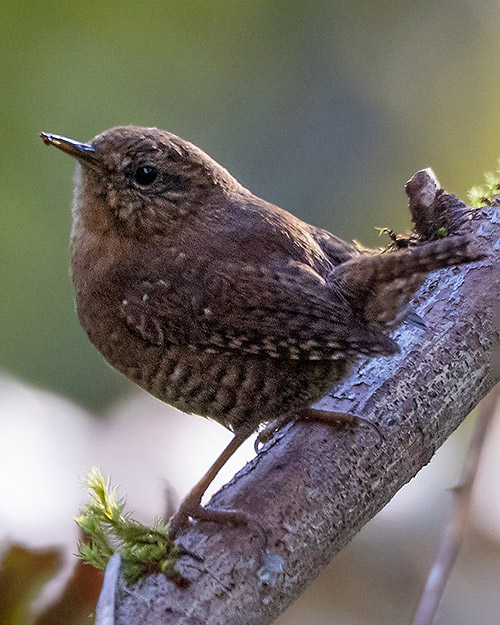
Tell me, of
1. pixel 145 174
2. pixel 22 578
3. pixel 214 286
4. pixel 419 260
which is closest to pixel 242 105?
pixel 145 174

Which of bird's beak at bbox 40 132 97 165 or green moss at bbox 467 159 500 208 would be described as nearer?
bird's beak at bbox 40 132 97 165

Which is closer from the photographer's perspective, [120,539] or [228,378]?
[120,539]

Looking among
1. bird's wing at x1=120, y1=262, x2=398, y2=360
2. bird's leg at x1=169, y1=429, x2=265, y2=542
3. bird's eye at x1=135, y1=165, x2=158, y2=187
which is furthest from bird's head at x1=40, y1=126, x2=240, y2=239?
bird's leg at x1=169, y1=429, x2=265, y2=542

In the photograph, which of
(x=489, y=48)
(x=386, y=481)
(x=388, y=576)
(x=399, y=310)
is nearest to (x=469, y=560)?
(x=388, y=576)

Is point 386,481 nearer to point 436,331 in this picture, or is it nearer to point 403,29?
point 436,331

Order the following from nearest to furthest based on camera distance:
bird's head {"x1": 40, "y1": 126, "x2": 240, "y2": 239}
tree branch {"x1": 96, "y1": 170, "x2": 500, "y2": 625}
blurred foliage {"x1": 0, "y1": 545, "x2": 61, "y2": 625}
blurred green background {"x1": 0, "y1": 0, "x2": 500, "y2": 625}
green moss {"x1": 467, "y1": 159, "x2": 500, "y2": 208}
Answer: blurred foliage {"x1": 0, "y1": 545, "x2": 61, "y2": 625} → tree branch {"x1": 96, "y1": 170, "x2": 500, "y2": 625} → bird's head {"x1": 40, "y1": 126, "x2": 240, "y2": 239} → green moss {"x1": 467, "y1": 159, "x2": 500, "y2": 208} → blurred green background {"x1": 0, "y1": 0, "x2": 500, "y2": 625}

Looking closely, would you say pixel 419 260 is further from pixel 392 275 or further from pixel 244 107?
pixel 244 107

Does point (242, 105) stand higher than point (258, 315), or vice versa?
point (242, 105)

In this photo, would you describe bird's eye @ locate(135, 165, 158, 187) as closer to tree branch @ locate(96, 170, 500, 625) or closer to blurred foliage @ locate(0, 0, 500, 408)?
tree branch @ locate(96, 170, 500, 625)
